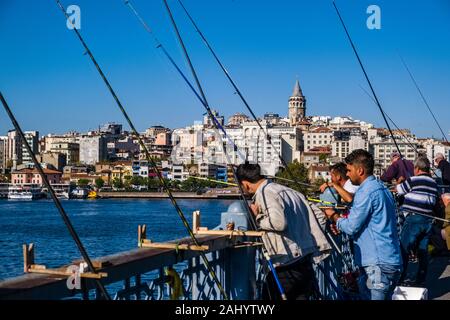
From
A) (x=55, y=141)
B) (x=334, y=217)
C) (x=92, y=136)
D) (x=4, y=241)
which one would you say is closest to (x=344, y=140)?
(x=92, y=136)

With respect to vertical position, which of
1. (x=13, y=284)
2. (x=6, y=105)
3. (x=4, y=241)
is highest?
(x=6, y=105)

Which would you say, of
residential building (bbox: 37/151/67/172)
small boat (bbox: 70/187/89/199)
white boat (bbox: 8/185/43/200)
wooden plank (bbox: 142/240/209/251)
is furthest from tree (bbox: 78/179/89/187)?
wooden plank (bbox: 142/240/209/251)

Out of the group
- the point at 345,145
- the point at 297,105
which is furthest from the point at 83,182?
the point at 297,105

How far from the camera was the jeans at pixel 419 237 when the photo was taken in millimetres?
5160

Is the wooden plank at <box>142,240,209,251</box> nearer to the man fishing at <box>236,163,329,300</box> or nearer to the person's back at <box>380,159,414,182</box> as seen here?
the man fishing at <box>236,163,329,300</box>

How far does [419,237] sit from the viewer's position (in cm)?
524

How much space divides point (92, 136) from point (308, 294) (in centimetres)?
13336

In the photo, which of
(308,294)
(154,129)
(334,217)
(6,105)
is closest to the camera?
(6,105)

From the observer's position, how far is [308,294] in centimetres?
322

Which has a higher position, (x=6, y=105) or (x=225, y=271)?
(x=6, y=105)

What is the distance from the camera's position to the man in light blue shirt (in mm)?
3148

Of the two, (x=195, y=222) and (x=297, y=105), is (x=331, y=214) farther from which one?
(x=297, y=105)
